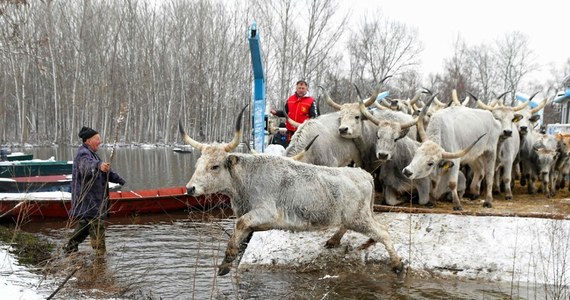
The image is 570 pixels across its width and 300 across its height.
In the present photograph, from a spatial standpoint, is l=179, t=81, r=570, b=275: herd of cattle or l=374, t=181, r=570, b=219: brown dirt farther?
l=374, t=181, r=570, b=219: brown dirt

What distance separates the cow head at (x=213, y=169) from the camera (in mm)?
5590

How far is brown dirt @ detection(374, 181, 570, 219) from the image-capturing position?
742cm

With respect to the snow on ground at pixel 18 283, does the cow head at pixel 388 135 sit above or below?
above

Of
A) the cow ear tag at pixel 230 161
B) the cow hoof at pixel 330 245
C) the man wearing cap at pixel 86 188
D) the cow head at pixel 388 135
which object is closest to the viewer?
the cow ear tag at pixel 230 161

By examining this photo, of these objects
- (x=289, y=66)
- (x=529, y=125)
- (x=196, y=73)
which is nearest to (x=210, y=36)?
(x=196, y=73)

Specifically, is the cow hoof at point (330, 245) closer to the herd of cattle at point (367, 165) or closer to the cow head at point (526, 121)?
the herd of cattle at point (367, 165)

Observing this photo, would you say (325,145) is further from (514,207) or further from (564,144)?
(564,144)

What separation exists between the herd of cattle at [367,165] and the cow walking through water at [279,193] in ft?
0.04

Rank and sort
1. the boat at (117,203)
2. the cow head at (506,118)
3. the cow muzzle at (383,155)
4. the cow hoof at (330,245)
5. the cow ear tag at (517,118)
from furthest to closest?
the boat at (117,203), the cow ear tag at (517,118), the cow head at (506,118), the cow muzzle at (383,155), the cow hoof at (330,245)

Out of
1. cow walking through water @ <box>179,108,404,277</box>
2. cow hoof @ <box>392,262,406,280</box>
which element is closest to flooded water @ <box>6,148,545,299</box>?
cow hoof @ <box>392,262,406,280</box>

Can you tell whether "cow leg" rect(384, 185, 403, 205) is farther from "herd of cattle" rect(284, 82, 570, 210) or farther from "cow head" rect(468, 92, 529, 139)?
"cow head" rect(468, 92, 529, 139)

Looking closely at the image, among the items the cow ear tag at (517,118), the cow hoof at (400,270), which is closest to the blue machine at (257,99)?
the cow ear tag at (517,118)

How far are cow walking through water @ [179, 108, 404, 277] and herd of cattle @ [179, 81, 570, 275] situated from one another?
0.04 feet

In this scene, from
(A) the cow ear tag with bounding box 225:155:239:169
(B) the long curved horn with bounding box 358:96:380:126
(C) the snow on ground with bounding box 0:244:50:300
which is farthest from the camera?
(B) the long curved horn with bounding box 358:96:380:126
